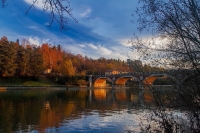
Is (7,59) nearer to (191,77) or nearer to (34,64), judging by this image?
(34,64)

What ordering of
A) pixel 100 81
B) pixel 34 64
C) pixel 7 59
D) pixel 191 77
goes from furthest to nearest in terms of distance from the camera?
pixel 100 81 → pixel 34 64 → pixel 7 59 → pixel 191 77

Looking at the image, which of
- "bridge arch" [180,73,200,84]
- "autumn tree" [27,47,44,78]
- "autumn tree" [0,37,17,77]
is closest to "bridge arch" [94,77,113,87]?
"autumn tree" [27,47,44,78]

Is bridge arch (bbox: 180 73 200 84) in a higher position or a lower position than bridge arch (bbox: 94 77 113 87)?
lower

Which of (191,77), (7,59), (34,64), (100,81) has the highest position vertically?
(7,59)

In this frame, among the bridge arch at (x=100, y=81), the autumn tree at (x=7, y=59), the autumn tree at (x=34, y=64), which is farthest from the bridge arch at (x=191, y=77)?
the bridge arch at (x=100, y=81)

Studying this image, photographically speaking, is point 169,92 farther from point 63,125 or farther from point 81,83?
point 81,83

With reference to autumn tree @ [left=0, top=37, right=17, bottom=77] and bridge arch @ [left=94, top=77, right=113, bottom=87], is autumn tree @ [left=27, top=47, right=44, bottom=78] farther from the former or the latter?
bridge arch @ [left=94, top=77, right=113, bottom=87]

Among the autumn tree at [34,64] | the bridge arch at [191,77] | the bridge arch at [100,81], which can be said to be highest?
the autumn tree at [34,64]

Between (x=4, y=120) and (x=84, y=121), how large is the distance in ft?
17.1

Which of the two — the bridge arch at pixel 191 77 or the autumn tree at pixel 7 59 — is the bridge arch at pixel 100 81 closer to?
the autumn tree at pixel 7 59

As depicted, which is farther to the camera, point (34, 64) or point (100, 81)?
point (100, 81)

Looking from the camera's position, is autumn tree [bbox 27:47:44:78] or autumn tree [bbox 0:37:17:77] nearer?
autumn tree [bbox 0:37:17:77]

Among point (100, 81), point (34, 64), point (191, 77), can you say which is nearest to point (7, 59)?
point (34, 64)

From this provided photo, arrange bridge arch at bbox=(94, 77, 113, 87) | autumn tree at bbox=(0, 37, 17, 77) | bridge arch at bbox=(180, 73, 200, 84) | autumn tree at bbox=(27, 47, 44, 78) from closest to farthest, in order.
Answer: bridge arch at bbox=(180, 73, 200, 84) → autumn tree at bbox=(0, 37, 17, 77) → autumn tree at bbox=(27, 47, 44, 78) → bridge arch at bbox=(94, 77, 113, 87)
